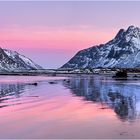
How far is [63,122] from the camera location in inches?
981

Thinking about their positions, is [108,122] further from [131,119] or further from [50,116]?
[50,116]

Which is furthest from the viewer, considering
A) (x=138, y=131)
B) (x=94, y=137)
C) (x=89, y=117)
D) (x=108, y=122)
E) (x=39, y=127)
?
(x=89, y=117)

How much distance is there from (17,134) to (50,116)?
7388mm

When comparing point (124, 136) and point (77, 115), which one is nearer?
point (124, 136)

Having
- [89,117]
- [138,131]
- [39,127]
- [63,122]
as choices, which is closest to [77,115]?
[89,117]

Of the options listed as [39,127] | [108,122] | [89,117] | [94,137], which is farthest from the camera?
[89,117]

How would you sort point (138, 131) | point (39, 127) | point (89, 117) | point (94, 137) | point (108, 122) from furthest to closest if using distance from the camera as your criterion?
1. point (89, 117)
2. point (108, 122)
3. point (39, 127)
4. point (138, 131)
5. point (94, 137)

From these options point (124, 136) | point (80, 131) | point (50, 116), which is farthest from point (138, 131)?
point (50, 116)

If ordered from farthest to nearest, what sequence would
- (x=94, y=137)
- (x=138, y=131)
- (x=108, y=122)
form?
(x=108, y=122)
(x=138, y=131)
(x=94, y=137)

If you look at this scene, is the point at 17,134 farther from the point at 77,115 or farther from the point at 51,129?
the point at 77,115

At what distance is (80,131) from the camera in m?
21.4

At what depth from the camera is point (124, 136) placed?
64.8 ft

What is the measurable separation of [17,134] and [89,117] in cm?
756

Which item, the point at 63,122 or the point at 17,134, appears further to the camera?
the point at 63,122
